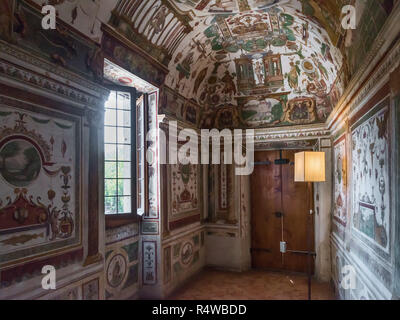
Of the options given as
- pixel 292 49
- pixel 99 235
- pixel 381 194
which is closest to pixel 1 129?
pixel 99 235

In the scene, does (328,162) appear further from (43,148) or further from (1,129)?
(1,129)

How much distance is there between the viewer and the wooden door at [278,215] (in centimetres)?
657

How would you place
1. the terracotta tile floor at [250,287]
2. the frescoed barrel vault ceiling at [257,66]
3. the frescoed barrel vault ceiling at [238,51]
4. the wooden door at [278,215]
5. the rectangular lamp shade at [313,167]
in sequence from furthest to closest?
Result: the wooden door at [278,215]
the terracotta tile floor at [250,287]
the frescoed barrel vault ceiling at [257,66]
the rectangular lamp shade at [313,167]
the frescoed barrel vault ceiling at [238,51]

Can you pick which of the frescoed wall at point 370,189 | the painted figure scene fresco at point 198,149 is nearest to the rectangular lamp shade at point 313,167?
the painted figure scene fresco at point 198,149

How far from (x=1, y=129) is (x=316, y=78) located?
5.75 metres

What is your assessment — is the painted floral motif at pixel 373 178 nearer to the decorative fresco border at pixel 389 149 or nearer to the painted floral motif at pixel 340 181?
the decorative fresco border at pixel 389 149

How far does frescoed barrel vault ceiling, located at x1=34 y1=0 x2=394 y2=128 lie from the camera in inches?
150

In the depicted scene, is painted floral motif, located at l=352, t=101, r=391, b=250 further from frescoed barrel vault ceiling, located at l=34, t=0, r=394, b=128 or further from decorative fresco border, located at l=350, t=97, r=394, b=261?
frescoed barrel vault ceiling, located at l=34, t=0, r=394, b=128

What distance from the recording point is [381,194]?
9.00 feet

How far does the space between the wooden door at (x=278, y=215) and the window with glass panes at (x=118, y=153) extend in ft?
11.5

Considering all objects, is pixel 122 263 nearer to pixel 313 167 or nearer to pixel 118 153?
pixel 118 153

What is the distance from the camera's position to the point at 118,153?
15.6 ft

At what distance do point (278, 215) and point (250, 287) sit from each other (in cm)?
189

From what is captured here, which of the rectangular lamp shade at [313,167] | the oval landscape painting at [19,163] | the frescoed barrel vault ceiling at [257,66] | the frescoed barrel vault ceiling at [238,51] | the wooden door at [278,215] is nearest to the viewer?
the oval landscape painting at [19,163]
